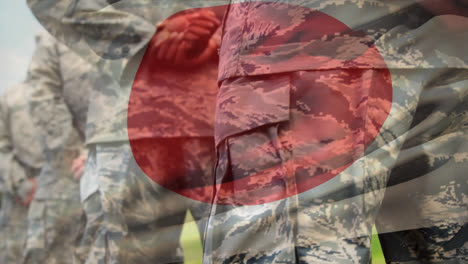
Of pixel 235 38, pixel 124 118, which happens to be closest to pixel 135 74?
pixel 124 118

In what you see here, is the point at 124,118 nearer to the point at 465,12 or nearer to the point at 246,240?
the point at 246,240

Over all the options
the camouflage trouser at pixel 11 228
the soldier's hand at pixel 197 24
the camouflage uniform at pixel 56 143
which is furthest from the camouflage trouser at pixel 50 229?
the soldier's hand at pixel 197 24

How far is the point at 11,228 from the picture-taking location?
149cm

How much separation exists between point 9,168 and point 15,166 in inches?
0.7

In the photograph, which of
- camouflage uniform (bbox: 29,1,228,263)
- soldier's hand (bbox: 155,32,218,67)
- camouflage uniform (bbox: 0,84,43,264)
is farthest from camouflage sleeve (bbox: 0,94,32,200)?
soldier's hand (bbox: 155,32,218,67)

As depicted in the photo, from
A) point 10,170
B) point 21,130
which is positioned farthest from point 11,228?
point 21,130

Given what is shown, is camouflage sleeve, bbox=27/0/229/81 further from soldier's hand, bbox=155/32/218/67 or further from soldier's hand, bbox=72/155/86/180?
soldier's hand, bbox=72/155/86/180

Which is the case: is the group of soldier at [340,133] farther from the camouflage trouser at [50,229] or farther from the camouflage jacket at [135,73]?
the camouflage trouser at [50,229]

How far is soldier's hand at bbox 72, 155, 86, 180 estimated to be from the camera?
119 centimetres

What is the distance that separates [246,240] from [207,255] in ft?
0.20

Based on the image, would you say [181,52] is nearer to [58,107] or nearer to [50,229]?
[58,107]

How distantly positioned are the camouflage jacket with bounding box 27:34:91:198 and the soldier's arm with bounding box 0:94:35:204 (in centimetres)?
25

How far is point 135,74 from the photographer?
936 mm

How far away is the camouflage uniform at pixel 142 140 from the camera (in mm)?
907
